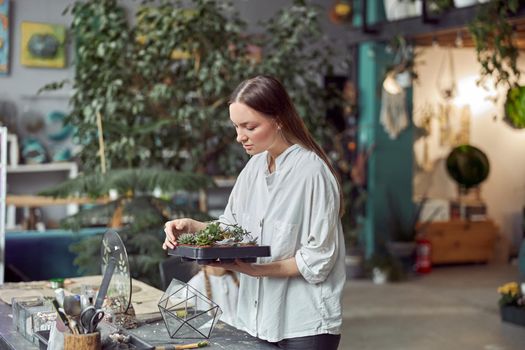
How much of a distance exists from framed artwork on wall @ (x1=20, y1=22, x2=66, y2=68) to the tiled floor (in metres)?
4.06

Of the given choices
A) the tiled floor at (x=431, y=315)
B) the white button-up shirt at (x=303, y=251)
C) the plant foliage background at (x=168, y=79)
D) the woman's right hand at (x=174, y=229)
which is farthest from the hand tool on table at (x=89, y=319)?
the tiled floor at (x=431, y=315)

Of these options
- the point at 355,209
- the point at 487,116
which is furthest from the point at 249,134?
the point at 487,116

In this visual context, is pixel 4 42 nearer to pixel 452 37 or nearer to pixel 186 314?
pixel 452 37

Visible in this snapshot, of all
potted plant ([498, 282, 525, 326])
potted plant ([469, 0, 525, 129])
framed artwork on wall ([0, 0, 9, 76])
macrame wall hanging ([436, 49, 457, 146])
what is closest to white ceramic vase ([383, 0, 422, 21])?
macrame wall hanging ([436, 49, 457, 146])

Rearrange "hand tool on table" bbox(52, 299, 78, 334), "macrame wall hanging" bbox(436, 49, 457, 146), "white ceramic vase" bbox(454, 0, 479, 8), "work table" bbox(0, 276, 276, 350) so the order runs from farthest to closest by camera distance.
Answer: "macrame wall hanging" bbox(436, 49, 457, 146) → "white ceramic vase" bbox(454, 0, 479, 8) → "work table" bbox(0, 276, 276, 350) → "hand tool on table" bbox(52, 299, 78, 334)

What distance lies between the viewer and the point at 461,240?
31.9 feet

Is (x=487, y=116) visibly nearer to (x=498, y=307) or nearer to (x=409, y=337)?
(x=498, y=307)

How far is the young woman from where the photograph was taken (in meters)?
2.39

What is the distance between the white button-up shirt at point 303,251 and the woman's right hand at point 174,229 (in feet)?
0.85

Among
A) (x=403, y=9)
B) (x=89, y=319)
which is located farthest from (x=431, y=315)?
(x=89, y=319)

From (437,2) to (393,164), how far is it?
6.89 ft

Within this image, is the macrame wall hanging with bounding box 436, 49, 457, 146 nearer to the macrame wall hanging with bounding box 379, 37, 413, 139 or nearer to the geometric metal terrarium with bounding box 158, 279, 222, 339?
the macrame wall hanging with bounding box 379, 37, 413, 139

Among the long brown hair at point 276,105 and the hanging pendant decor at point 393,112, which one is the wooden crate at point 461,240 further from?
the long brown hair at point 276,105

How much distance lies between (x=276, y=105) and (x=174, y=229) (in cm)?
51
